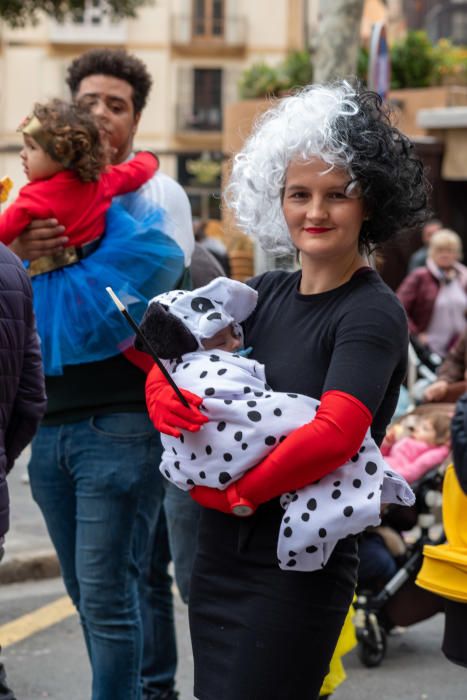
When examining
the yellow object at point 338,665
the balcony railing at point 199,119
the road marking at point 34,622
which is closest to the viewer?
the yellow object at point 338,665

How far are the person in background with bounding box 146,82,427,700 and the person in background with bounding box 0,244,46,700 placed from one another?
1.61ft

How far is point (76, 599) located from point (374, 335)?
5.18 ft

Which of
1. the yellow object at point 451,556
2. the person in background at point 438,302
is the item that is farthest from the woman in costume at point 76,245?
the person in background at point 438,302

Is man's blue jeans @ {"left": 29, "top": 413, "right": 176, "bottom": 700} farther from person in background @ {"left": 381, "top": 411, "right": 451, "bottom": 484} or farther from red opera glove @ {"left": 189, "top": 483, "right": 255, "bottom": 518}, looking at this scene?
person in background @ {"left": 381, "top": 411, "right": 451, "bottom": 484}

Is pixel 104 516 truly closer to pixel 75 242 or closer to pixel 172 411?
pixel 75 242

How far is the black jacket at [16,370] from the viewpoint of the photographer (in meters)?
3.25

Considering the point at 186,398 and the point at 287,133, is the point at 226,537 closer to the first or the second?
the point at 186,398

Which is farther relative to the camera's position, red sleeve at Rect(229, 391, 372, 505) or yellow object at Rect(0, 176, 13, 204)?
yellow object at Rect(0, 176, 13, 204)

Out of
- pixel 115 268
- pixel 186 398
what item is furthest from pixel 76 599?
pixel 186 398

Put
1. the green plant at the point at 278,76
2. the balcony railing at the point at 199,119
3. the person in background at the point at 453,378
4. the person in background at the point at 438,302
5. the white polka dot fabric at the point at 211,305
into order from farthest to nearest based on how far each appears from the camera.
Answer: the balcony railing at the point at 199,119 < the green plant at the point at 278,76 < the person in background at the point at 438,302 < the person in background at the point at 453,378 < the white polka dot fabric at the point at 211,305

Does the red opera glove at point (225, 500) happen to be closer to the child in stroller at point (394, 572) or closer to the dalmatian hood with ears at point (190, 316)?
the dalmatian hood with ears at point (190, 316)

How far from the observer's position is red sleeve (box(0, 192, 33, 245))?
366 cm

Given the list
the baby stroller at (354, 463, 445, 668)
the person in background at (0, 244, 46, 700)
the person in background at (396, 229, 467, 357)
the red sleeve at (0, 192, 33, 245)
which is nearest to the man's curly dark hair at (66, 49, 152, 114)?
the red sleeve at (0, 192, 33, 245)

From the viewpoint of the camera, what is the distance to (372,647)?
5441mm
